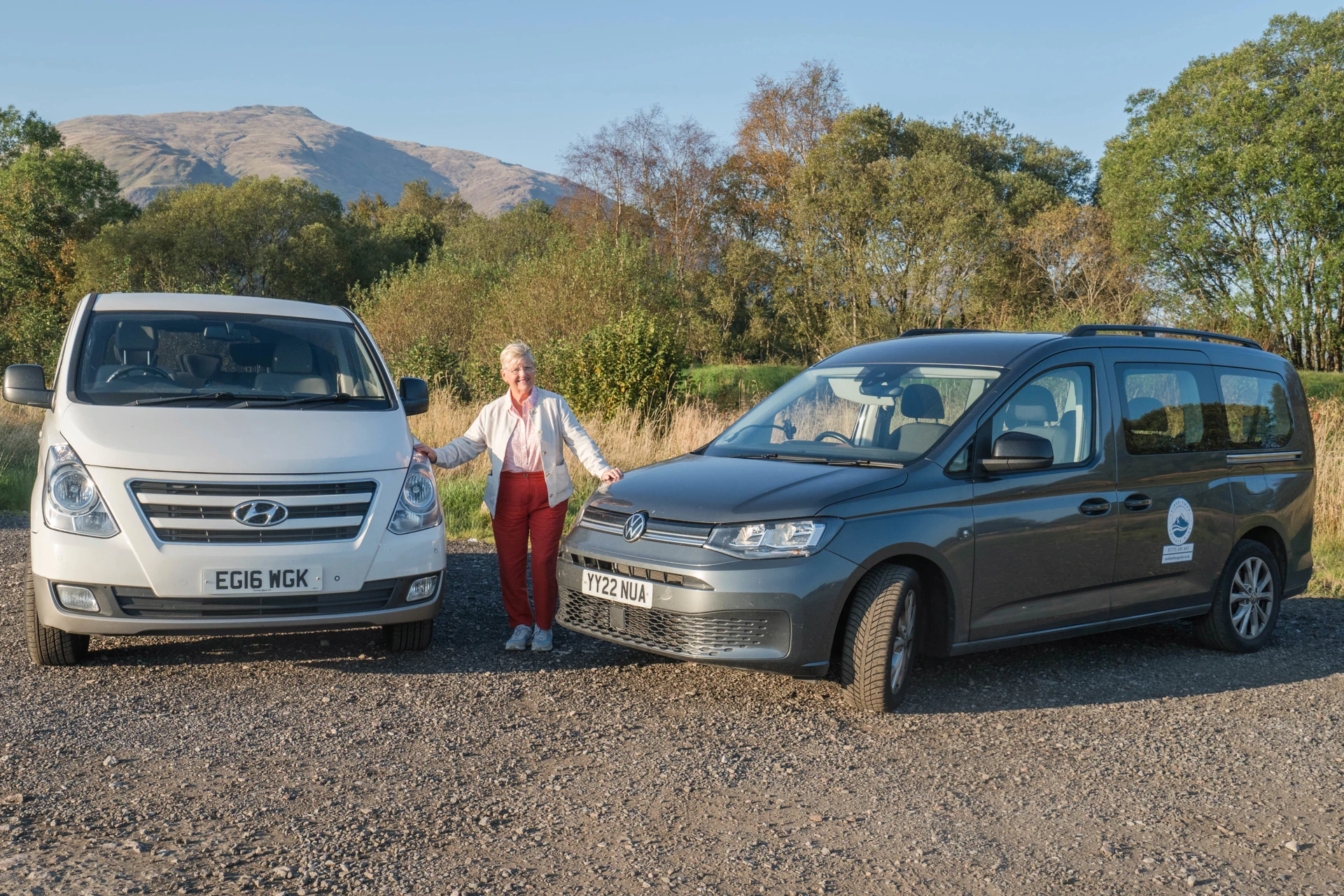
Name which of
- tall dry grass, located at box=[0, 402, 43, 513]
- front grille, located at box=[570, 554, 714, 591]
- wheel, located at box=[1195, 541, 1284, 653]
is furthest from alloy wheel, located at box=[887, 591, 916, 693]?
tall dry grass, located at box=[0, 402, 43, 513]

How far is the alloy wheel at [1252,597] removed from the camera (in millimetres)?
6855

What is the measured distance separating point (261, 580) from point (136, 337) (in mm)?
2113

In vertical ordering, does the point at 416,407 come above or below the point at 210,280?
below

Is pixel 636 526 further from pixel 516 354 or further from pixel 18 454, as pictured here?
pixel 18 454

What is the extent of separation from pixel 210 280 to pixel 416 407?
5283 centimetres

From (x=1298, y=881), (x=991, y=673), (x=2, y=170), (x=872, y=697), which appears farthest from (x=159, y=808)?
(x=2, y=170)

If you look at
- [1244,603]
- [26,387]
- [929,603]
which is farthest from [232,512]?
[1244,603]

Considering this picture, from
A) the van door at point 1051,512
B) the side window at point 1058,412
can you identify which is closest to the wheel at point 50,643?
the van door at point 1051,512

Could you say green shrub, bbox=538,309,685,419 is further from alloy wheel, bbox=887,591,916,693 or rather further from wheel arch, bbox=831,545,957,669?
alloy wheel, bbox=887,591,916,693

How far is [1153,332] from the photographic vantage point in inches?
271

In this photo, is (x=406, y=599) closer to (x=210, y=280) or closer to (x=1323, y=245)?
(x=1323, y=245)

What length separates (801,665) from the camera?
16.5 feet

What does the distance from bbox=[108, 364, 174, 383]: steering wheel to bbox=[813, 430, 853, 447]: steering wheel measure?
3.62 meters

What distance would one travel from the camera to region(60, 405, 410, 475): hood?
17.9 feet
